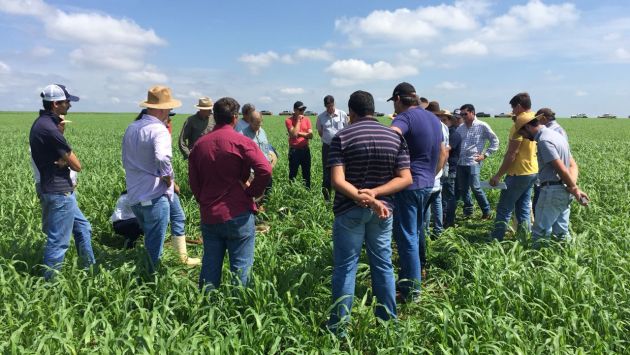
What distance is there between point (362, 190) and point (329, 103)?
15.3 feet

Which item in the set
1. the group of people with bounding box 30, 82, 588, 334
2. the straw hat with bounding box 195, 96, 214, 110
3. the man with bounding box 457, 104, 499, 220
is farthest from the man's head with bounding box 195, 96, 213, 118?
the man with bounding box 457, 104, 499, 220

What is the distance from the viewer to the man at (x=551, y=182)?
4246 mm

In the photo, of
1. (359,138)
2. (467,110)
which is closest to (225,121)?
(359,138)

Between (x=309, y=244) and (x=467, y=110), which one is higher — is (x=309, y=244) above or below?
below

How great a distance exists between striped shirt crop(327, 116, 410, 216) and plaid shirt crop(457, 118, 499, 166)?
3936 millimetres

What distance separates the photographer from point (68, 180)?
4102 mm

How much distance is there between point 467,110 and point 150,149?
5.13m

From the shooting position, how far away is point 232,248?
11.6 feet

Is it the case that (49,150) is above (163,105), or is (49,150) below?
below

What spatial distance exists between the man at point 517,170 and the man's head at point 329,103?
3.29m

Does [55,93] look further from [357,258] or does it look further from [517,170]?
[517,170]

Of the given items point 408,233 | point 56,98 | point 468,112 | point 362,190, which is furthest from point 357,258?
point 468,112

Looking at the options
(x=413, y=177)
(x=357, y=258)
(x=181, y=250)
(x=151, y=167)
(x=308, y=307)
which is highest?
(x=151, y=167)

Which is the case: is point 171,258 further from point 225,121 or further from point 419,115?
point 419,115
